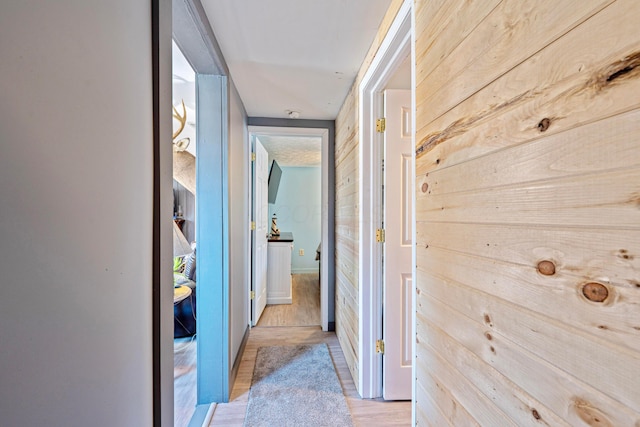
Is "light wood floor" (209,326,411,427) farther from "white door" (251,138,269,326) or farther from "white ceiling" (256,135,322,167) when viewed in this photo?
"white ceiling" (256,135,322,167)

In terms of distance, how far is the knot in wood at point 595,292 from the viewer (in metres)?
0.42

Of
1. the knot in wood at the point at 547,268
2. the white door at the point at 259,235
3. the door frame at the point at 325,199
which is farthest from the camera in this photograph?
the white door at the point at 259,235

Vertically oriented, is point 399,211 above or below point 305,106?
below

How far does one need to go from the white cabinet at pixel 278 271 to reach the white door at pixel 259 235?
199mm

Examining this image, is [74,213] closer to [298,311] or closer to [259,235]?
[259,235]

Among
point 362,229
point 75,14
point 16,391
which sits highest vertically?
point 75,14

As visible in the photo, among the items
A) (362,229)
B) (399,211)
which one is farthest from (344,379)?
(399,211)

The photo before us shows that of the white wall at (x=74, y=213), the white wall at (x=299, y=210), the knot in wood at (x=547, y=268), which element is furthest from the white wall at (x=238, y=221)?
the white wall at (x=299, y=210)

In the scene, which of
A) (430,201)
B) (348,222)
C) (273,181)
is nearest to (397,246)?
(348,222)

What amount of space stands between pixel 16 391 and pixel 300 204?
5.42 m

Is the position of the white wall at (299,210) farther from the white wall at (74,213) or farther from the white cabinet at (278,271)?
the white wall at (74,213)

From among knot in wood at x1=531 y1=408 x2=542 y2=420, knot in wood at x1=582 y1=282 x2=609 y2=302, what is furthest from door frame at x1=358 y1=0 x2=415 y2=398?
knot in wood at x1=582 y1=282 x2=609 y2=302

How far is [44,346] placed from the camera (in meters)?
0.46

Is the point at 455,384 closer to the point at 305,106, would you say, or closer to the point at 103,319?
the point at 103,319
